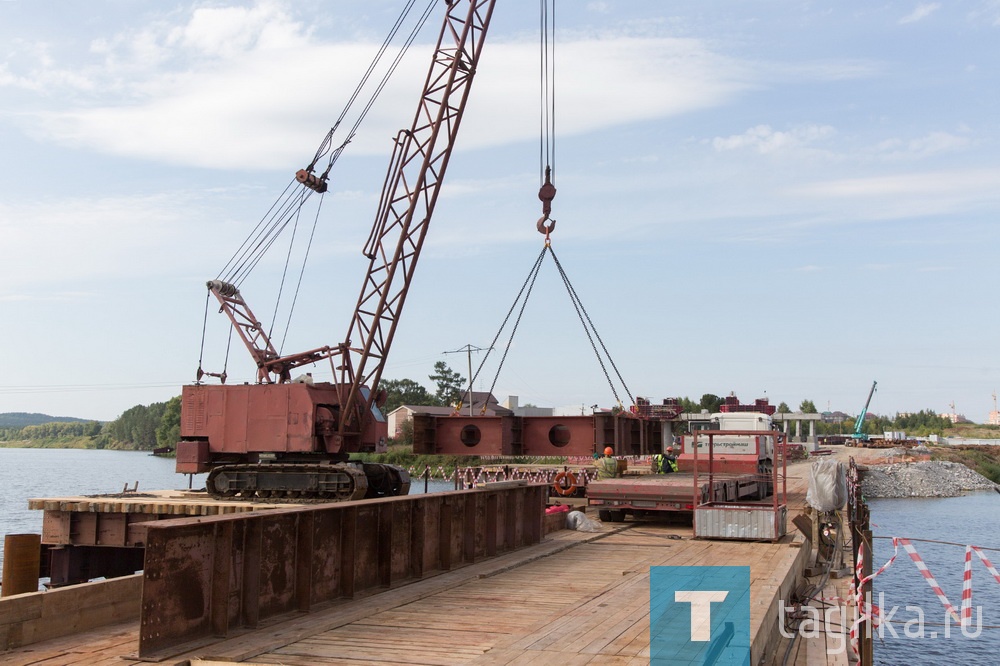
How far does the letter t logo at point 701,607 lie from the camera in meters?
9.65

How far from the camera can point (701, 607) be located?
11125mm

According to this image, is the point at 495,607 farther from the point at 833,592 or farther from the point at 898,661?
the point at 898,661

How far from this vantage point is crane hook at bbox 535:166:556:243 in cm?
2458

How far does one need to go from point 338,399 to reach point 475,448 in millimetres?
8562

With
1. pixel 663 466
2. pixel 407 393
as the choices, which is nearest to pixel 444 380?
pixel 407 393

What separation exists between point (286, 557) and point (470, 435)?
1157 centimetres

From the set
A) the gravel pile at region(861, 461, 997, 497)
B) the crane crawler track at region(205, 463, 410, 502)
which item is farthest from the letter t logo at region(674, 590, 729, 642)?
the gravel pile at region(861, 461, 997, 497)

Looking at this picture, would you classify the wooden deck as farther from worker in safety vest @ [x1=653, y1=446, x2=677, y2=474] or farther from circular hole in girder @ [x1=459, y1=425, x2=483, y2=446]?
worker in safety vest @ [x1=653, y1=446, x2=677, y2=474]

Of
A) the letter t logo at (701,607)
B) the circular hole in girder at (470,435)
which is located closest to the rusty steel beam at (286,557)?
the letter t logo at (701,607)

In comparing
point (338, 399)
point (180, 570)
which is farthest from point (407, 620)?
point (338, 399)

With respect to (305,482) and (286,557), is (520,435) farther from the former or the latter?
(286,557)

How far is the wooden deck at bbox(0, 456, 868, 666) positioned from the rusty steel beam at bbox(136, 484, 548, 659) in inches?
11.0

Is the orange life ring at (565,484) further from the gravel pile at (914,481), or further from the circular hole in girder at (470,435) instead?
the gravel pile at (914,481)

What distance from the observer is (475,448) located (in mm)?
22031
